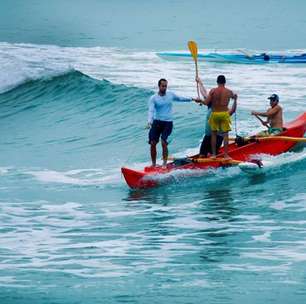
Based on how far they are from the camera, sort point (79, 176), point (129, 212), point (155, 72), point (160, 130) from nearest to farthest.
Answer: point (129, 212) → point (160, 130) → point (79, 176) → point (155, 72)

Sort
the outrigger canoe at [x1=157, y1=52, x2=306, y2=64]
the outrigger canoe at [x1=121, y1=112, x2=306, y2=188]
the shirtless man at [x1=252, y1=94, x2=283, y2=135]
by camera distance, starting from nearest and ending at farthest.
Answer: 1. the outrigger canoe at [x1=121, y1=112, x2=306, y2=188]
2. the shirtless man at [x1=252, y1=94, x2=283, y2=135]
3. the outrigger canoe at [x1=157, y1=52, x2=306, y2=64]

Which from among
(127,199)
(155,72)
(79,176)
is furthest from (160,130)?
(155,72)

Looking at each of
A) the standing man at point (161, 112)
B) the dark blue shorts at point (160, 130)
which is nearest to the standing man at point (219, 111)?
the standing man at point (161, 112)

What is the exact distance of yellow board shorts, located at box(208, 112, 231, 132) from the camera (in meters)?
16.5

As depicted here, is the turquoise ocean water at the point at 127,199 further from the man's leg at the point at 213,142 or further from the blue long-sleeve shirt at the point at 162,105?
the blue long-sleeve shirt at the point at 162,105

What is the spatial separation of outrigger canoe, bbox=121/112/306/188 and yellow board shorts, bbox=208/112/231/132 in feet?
1.87

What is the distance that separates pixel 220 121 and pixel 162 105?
3.31 ft

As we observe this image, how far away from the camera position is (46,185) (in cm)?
1798

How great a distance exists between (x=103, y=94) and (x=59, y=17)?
44.8 m

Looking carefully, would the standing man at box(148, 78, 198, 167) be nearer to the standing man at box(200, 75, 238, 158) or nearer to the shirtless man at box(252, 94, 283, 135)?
the standing man at box(200, 75, 238, 158)

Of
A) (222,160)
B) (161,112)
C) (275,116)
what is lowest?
(222,160)

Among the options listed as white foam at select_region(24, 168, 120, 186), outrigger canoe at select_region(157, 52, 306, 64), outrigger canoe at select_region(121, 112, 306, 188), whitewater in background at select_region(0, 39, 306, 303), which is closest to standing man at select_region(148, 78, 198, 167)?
outrigger canoe at select_region(121, 112, 306, 188)

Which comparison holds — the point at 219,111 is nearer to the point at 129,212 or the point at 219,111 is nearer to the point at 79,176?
the point at 129,212

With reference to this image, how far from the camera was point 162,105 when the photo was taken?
16.5 m
